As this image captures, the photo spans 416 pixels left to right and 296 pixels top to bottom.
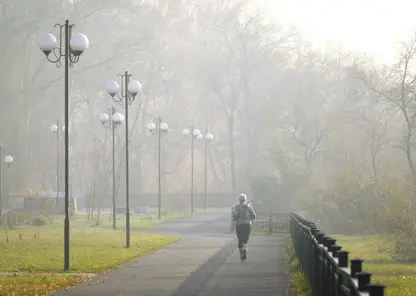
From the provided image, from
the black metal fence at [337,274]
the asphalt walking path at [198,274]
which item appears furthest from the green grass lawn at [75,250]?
the black metal fence at [337,274]

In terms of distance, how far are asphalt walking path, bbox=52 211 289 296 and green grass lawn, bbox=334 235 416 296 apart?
2.11 m

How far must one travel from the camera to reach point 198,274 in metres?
19.9

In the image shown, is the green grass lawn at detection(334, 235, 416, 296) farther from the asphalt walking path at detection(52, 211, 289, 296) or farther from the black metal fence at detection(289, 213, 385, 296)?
the black metal fence at detection(289, 213, 385, 296)

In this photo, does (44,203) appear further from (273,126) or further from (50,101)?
(273,126)

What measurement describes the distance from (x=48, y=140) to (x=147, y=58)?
1073 centimetres

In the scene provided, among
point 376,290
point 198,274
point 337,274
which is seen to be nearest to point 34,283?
point 198,274

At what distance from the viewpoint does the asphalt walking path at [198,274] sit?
16.3 m

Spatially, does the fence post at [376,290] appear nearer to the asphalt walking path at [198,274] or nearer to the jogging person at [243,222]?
the asphalt walking path at [198,274]

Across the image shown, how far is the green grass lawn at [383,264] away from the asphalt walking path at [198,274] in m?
2.11

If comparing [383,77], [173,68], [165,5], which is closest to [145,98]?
[173,68]

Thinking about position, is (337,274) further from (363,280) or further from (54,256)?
(54,256)

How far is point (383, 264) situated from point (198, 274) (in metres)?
7.92

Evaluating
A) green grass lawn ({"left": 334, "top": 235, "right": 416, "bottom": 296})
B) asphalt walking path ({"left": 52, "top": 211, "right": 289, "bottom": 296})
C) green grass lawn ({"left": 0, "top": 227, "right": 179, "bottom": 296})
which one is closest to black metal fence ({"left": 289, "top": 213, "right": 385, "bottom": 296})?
asphalt walking path ({"left": 52, "top": 211, "right": 289, "bottom": 296})

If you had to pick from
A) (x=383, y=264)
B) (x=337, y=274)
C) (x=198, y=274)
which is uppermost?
(x=337, y=274)
